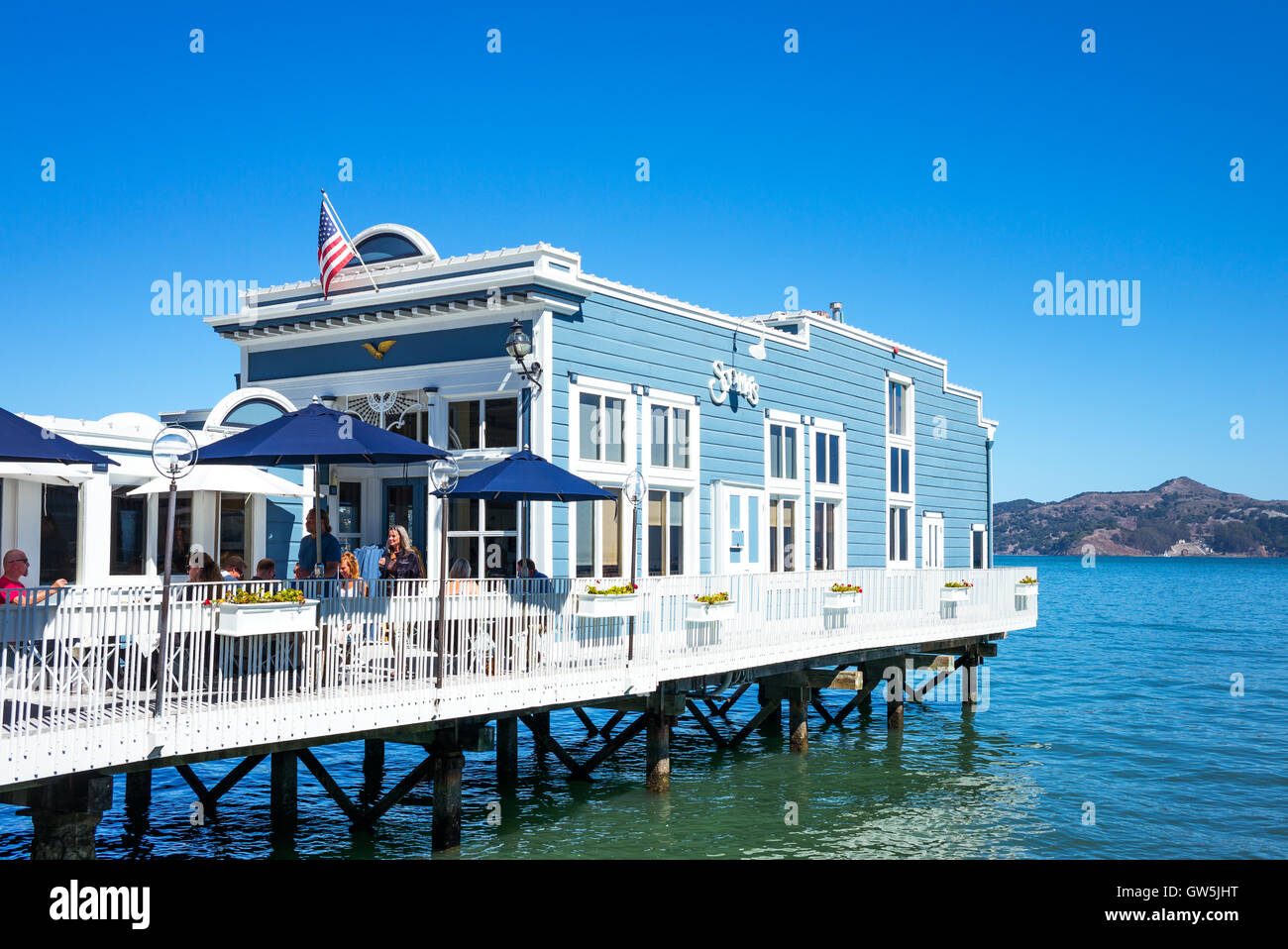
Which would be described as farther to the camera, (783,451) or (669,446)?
(783,451)

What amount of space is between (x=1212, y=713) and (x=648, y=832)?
22.4 metres

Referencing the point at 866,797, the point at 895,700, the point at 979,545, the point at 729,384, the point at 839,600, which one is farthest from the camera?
the point at 979,545

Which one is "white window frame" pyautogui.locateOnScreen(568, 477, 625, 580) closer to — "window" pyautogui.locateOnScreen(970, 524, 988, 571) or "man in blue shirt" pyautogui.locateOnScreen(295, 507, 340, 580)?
"man in blue shirt" pyautogui.locateOnScreen(295, 507, 340, 580)

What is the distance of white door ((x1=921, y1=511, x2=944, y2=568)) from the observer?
98.2ft

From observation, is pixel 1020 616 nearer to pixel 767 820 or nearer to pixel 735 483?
pixel 735 483

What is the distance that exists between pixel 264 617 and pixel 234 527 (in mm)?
7377

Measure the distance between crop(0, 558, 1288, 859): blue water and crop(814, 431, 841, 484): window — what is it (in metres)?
5.51

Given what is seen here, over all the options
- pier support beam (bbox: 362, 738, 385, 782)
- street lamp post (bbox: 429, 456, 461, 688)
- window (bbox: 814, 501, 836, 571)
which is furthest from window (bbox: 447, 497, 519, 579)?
window (bbox: 814, 501, 836, 571)

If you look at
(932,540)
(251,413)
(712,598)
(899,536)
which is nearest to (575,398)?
(712,598)

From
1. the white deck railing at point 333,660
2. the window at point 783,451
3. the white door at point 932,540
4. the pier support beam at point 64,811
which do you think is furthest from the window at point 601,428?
the white door at point 932,540

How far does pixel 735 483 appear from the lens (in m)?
22.0

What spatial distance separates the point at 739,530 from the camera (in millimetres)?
22078

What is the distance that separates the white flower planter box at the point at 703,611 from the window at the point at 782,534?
6.34 meters

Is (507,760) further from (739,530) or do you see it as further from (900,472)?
(900,472)
